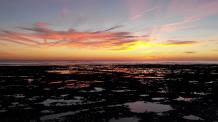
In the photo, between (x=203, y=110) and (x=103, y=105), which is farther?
(x=103, y=105)

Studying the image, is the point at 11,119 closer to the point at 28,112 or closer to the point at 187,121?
the point at 28,112

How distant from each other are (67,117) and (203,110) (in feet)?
31.8

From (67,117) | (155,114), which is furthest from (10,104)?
(155,114)

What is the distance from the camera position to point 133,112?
592 inches

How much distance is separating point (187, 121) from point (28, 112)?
10.4 metres

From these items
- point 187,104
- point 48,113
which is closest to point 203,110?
point 187,104

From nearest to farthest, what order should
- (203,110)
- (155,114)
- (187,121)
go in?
(187,121), (155,114), (203,110)

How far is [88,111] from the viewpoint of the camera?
1513cm

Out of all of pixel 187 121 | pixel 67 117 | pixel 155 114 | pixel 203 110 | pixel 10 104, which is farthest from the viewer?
pixel 10 104

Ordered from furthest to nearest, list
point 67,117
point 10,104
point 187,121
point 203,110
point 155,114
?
point 10,104 < point 203,110 < point 155,114 < point 67,117 < point 187,121

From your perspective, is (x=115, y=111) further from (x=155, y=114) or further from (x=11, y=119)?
(x=11, y=119)

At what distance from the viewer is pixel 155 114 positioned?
14320mm

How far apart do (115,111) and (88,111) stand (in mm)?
1937

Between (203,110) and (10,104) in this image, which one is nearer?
(203,110)
